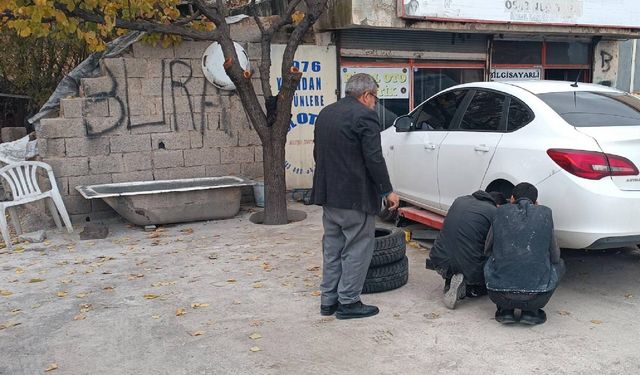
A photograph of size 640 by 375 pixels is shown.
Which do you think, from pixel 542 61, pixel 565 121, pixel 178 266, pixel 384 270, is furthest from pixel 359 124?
pixel 542 61

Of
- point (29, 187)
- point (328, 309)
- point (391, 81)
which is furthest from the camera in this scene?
point (391, 81)

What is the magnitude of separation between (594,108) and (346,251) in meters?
2.49

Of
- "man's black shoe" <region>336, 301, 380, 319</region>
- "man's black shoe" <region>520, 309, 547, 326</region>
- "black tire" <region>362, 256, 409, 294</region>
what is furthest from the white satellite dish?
"man's black shoe" <region>520, 309, 547, 326</region>

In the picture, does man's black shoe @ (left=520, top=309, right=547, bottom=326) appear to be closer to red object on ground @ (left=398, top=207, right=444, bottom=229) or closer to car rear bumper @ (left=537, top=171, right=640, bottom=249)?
car rear bumper @ (left=537, top=171, right=640, bottom=249)

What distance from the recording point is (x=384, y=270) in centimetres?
500

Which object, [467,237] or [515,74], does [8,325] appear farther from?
[515,74]

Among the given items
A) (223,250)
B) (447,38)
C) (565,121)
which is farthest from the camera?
(447,38)

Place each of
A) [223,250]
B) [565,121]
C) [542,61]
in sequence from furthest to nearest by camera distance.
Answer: [542,61] → [223,250] → [565,121]

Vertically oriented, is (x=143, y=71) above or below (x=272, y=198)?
above

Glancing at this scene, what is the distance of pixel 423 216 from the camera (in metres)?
6.34

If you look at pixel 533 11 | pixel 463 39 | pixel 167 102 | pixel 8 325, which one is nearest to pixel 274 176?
pixel 167 102

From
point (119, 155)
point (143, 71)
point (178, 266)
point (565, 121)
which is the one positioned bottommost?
point (178, 266)

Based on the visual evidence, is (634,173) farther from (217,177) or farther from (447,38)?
(447,38)

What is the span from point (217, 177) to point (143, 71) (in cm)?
183
